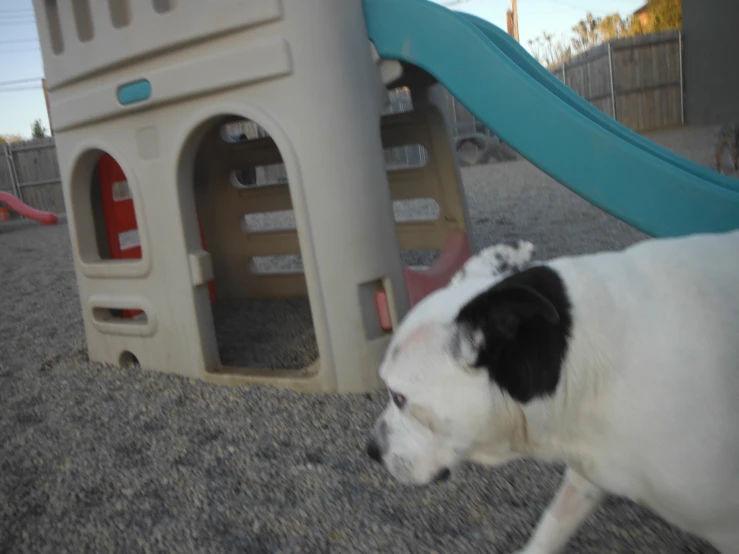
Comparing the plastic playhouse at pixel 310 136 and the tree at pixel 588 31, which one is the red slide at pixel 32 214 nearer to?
the plastic playhouse at pixel 310 136

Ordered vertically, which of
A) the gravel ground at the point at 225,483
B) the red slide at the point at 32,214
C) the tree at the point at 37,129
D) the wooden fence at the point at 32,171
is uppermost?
the tree at the point at 37,129

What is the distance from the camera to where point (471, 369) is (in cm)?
138

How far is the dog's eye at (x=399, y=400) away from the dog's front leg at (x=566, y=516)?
45 centimetres

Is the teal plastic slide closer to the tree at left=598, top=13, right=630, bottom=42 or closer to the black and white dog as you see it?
the black and white dog

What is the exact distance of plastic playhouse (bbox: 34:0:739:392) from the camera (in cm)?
242

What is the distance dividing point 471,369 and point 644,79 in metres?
16.9

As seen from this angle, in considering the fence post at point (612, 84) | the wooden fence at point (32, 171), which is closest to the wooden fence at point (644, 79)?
the fence post at point (612, 84)

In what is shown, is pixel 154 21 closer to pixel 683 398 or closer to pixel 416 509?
pixel 416 509

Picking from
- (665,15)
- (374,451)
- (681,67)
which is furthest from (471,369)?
(665,15)

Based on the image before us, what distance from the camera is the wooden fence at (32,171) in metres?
17.5

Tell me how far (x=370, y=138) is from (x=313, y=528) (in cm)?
149

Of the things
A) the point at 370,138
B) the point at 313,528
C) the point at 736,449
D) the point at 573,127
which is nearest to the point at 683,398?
the point at 736,449

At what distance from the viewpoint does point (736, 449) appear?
1178 millimetres

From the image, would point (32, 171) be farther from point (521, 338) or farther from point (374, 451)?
point (521, 338)
